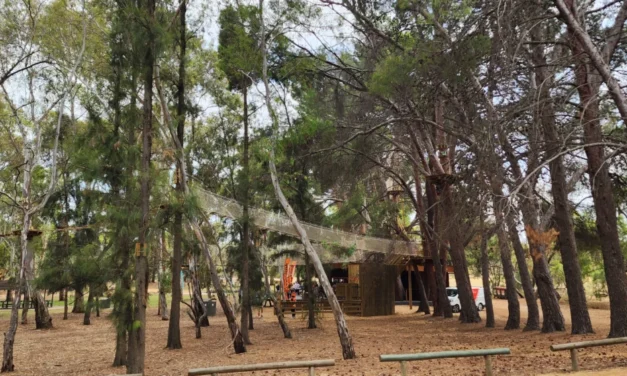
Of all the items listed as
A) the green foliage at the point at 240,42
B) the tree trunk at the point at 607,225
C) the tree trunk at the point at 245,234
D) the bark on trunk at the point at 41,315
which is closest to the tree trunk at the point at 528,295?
the tree trunk at the point at 607,225

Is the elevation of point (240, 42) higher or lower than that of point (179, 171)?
higher

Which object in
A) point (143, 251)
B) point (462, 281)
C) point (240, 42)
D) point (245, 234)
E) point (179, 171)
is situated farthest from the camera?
point (462, 281)

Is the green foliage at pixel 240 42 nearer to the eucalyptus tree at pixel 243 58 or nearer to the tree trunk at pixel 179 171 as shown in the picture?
the eucalyptus tree at pixel 243 58

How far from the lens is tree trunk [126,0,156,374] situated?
7281 millimetres

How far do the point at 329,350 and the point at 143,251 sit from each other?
5179 mm

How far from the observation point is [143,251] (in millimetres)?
7262

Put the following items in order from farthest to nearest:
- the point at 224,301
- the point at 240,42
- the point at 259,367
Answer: the point at 240,42
the point at 224,301
the point at 259,367

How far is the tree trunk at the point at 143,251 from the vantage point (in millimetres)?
7281

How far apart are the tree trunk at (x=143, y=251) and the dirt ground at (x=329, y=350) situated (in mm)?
1319

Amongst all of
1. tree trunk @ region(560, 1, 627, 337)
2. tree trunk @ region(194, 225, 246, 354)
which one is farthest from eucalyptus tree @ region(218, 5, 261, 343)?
tree trunk @ region(560, 1, 627, 337)

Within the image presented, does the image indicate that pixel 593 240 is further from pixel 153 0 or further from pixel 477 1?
pixel 153 0

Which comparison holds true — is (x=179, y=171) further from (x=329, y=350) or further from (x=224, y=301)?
(x=329, y=350)

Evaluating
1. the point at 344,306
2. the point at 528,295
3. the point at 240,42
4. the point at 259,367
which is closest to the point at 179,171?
the point at 240,42

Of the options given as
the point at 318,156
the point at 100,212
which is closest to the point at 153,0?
the point at 100,212
